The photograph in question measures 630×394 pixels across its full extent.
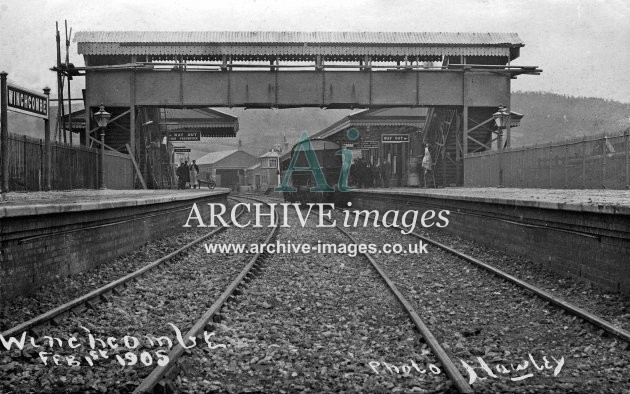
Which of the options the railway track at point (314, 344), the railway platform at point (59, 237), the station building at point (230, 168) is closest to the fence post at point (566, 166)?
the railway track at point (314, 344)

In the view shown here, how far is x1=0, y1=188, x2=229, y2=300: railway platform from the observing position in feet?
23.5

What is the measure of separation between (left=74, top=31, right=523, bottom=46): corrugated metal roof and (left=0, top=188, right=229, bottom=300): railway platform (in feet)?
53.1

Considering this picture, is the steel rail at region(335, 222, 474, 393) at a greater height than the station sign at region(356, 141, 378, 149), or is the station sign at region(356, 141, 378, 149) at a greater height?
the station sign at region(356, 141, 378, 149)

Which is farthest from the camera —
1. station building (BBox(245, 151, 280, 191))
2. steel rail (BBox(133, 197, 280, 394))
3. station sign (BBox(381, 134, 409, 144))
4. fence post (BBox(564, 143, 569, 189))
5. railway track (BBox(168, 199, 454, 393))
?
station building (BBox(245, 151, 280, 191))

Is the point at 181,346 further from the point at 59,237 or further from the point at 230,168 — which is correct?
the point at 230,168

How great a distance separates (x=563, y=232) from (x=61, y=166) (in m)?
13.7

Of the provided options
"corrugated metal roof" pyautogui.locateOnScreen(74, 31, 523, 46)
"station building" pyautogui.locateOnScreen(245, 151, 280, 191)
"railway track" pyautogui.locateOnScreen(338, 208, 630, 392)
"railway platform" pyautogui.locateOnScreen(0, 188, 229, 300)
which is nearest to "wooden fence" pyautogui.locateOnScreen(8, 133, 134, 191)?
"railway platform" pyautogui.locateOnScreen(0, 188, 229, 300)

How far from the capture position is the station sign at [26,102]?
8789 mm

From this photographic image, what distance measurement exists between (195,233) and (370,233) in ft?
14.9

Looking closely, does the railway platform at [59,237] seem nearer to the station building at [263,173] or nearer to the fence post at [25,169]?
the fence post at [25,169]

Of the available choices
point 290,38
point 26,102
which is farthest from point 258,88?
point 26,102

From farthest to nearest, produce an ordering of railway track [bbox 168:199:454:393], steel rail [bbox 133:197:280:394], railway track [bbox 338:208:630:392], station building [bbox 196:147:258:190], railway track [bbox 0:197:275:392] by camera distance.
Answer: station building [bbox 196:147:258:190] → railway track [bbox 338:208:630:392] → railway track [bbox 0:197:275:392] → railway track [bbox 168:199:454:393] → steel rail [bbox 133:197:280:394]

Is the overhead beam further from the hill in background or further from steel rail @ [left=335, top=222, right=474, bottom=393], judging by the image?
the hill in background

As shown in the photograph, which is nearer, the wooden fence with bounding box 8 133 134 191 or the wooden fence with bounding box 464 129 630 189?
the wooden fence with bounding box 8 133 134 191
